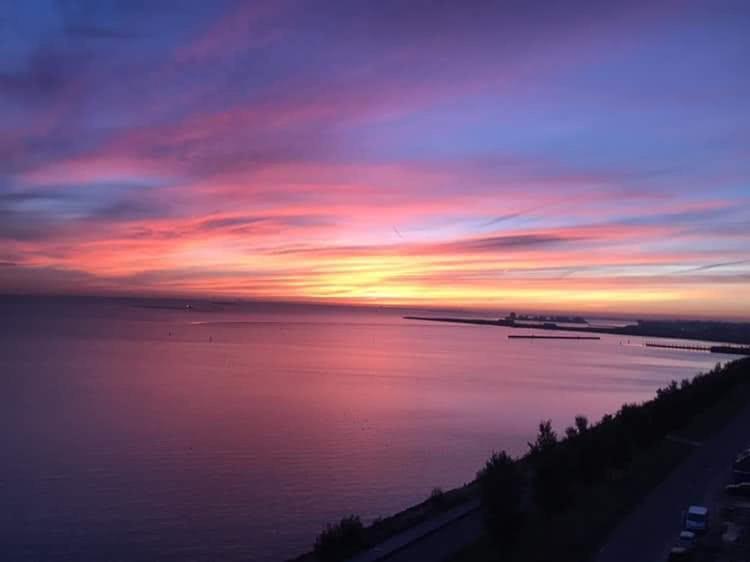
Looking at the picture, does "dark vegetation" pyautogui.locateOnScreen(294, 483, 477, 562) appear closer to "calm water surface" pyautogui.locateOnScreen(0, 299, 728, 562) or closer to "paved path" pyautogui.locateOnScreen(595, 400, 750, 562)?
"calm water surface" pyautogui.locateOnScreen(0, 299, 728, 562)

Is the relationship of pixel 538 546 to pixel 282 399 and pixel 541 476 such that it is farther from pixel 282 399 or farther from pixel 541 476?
pixel 282 399

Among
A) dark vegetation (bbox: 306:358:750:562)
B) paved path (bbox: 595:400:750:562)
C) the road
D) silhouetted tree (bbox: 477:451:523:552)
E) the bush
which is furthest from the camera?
the bush

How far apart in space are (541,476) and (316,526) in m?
6.79

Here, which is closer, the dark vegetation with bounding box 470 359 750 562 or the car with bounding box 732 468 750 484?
the dark vegetation with bounding box 470 359 750 562

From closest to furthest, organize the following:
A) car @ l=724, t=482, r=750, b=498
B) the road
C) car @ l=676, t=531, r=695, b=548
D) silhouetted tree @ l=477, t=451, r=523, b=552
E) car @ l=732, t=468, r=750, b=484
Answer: car @ l=676, t=531, r=695, b=548 → the road → silhouetted tree @ l=477, t=451, r=523, b=552 → car @ l=724, t=482, r=750, b=498 → car @ l=732, t=468, r=750, b=484

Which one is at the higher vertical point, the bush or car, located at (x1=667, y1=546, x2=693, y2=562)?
car, located at (x1=667, y1=546, x2=693, y2=562)

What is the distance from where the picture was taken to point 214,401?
4325 cm

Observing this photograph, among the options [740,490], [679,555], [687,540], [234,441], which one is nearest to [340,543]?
[679,555]

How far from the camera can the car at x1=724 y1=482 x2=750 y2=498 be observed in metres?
19.2

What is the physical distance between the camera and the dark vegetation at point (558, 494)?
15070mm

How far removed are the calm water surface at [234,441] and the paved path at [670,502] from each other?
7855mm

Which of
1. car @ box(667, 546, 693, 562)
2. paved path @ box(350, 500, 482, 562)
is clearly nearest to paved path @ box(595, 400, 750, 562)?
car @ box(667, 546, 693, 562)

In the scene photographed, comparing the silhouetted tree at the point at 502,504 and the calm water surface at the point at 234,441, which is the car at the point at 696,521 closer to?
the silhouetted tree at the point at 502,504

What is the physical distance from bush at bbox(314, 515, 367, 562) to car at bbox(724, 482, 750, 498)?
10.7 m
